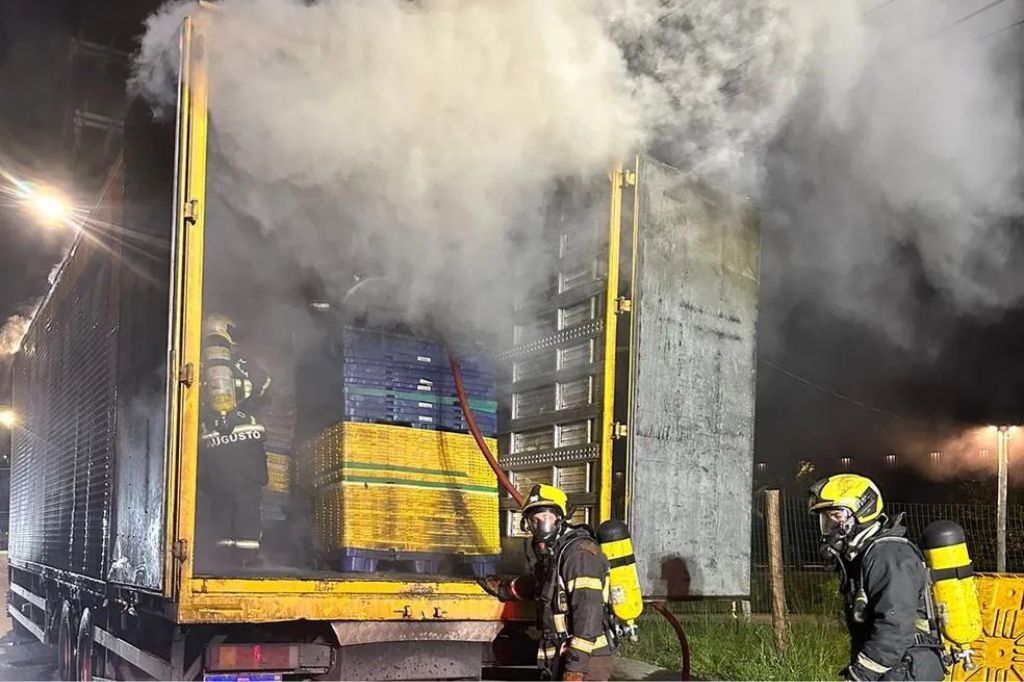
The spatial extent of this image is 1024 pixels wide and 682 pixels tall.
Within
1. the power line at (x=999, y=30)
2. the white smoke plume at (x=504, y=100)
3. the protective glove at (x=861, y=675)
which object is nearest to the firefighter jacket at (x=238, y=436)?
the white smoke plume at (x=504, y=100)

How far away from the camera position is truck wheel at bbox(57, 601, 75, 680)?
7.80 meters

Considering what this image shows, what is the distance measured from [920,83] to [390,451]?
16.7 ft

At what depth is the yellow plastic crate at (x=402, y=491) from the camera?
19.0ft

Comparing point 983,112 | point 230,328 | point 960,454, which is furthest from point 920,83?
point 960,454

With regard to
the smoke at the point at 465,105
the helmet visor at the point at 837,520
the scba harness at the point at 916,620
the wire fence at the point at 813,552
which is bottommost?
the wire fence at the point at 813,552

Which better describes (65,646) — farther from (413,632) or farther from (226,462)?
(413,632)

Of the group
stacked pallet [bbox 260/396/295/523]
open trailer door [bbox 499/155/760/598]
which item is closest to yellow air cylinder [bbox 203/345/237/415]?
stacked pallet [bbox 260/396/295/523]

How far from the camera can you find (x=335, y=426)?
6.07m

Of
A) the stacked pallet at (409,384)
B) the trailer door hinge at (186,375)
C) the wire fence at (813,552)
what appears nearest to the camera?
the trailer door hinge at (186,375)

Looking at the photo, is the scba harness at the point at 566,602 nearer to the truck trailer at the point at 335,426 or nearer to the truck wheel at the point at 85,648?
the truck trailer at the point at 335,426

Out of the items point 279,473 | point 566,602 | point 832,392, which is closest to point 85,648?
point 279,473

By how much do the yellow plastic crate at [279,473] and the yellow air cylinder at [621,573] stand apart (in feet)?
9.93

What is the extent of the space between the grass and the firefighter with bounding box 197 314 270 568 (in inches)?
160

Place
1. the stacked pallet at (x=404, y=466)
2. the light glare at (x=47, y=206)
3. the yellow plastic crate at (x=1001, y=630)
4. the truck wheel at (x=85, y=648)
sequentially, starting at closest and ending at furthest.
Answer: the yellow plastic crate at (x=1001, y=630) → the stacked pallet at (x=404, y=466) → the truck wheel at (x=85, y=648) → the light glare at (x=47, y=206)
